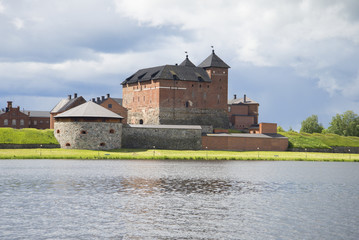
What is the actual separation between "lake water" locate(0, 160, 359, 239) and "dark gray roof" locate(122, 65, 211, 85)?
44828 mm

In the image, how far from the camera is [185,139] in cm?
6556

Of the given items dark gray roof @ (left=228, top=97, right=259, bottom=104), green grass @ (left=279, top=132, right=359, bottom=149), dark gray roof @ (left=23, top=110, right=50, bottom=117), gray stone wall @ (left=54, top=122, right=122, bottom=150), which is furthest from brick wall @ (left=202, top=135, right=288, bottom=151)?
dark gray roof @ (left=23, top=110, right=50, bottom=117)

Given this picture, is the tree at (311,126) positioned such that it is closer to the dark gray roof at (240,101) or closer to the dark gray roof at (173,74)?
the dark gray roof at (240,101)

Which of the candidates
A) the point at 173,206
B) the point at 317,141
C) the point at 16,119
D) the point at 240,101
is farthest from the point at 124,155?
the point at 240,101

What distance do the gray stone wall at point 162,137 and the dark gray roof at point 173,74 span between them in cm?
1531

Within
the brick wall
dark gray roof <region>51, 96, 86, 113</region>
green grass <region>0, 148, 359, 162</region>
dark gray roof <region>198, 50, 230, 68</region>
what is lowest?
green grass <region>0, 148, 359, 162</region>

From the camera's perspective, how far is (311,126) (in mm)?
107500

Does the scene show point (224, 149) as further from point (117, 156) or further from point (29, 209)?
point (29, 209)

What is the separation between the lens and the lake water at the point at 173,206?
16.9 metres

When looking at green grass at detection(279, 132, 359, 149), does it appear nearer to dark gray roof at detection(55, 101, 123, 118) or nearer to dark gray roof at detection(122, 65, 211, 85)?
dark gray roof at detection(122, 65, 211, 85)

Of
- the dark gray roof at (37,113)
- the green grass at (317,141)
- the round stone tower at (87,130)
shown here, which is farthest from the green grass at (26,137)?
the dark gray roof at (37,113)

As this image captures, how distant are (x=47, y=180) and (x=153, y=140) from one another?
3384 cm

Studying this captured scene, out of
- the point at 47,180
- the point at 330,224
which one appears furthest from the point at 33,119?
the point at 330,224

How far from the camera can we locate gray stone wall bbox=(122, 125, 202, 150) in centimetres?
6406
